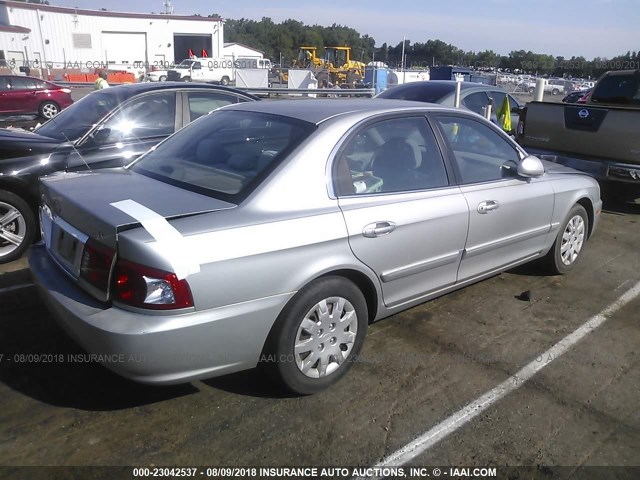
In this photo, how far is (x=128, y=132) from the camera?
18.9 feet

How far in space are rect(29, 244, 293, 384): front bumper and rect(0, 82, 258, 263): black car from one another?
2522mm

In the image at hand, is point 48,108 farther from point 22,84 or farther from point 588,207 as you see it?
point 588,207

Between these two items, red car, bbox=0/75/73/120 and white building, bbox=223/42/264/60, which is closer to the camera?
red car, bbox=0/75/73/120

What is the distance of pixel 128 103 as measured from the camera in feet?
19.0

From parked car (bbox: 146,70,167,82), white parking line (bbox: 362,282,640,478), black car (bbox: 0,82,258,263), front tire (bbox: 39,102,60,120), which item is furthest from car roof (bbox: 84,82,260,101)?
parked car (bbox: 146,70,167,82)

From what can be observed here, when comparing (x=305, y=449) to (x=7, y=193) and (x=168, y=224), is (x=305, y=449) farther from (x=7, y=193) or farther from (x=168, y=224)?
(x=7, y=193)

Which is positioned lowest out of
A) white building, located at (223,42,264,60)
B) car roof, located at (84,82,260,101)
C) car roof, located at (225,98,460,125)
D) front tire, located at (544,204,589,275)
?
front tire, located at (544,204,589,275)

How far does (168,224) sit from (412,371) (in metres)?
1.80

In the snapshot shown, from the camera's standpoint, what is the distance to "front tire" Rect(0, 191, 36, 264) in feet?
16.0

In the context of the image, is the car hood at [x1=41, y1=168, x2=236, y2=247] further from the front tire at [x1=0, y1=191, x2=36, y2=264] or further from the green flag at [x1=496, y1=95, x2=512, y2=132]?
the green flag at [x1=496, y1=95, x2=512, y2=132]

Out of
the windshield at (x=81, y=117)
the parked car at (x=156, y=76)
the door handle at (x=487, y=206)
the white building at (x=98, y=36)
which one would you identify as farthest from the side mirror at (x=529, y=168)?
the white building at (x=98, y=36)

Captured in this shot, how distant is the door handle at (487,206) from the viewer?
3.85 metres

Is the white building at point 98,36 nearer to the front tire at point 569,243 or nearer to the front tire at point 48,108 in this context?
the front tire at point 48,108

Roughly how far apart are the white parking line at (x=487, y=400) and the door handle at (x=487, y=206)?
41.6 inches
